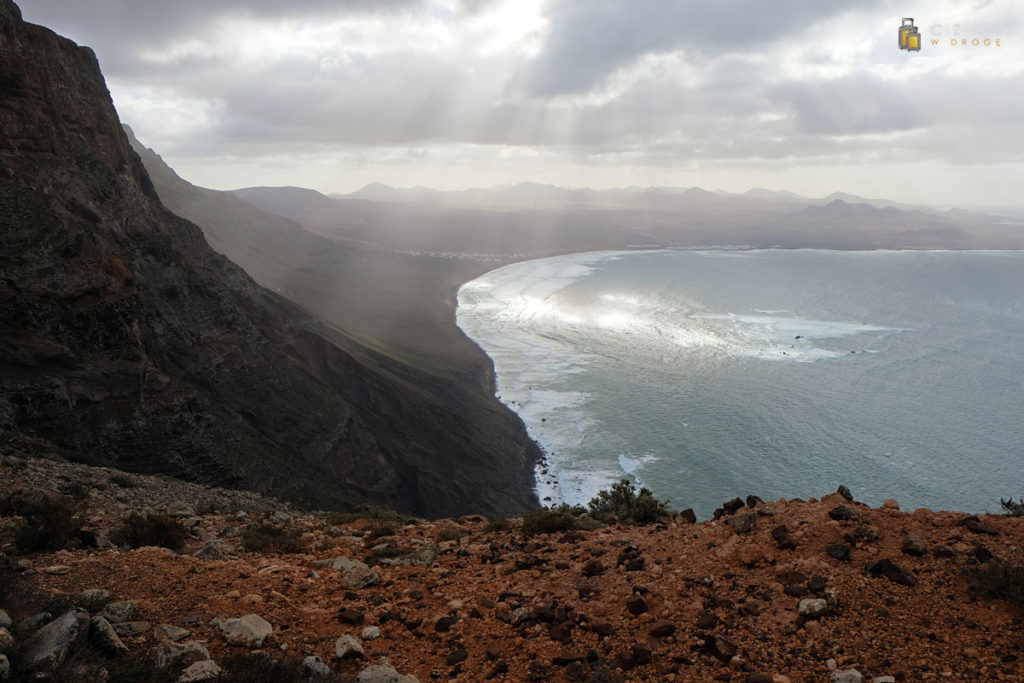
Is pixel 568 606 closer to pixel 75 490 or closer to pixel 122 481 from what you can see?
pixel 75 490

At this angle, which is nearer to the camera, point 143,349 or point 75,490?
point 75,490

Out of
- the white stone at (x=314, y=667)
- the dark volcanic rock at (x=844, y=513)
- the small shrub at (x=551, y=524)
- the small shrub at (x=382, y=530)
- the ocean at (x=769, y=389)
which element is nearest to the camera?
the white stone at (x=314, y=667)

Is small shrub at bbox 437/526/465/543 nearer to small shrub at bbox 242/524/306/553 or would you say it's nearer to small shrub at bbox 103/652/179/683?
small shrub at bbox 242/524/306/553

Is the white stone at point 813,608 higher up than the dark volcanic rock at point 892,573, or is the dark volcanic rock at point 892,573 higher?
the dark volcanic rock at point 892,573

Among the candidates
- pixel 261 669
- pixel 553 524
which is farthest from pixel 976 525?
pixel 261 669

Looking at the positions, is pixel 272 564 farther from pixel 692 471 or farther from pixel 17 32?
pixel 692 471

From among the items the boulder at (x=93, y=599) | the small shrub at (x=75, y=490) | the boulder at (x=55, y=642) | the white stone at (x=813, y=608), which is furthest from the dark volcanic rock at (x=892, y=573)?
the small shrub at (x=75, y=490)

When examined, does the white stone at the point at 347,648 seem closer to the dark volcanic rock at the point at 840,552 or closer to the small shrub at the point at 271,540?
the small shrub at the point at 271,540
